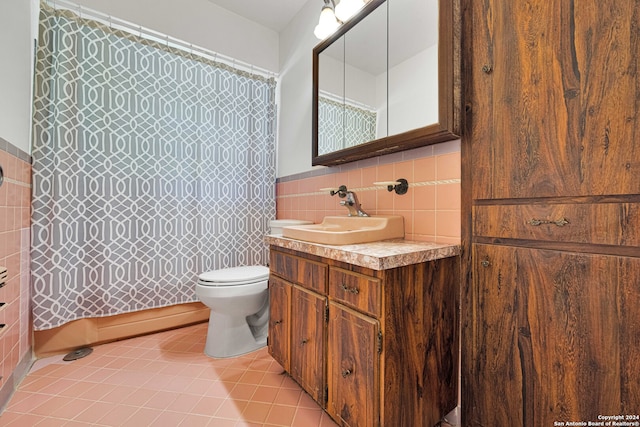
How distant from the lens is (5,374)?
49.8 inches

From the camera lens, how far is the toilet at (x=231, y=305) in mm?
1648

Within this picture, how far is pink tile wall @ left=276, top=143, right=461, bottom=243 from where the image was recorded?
117cm

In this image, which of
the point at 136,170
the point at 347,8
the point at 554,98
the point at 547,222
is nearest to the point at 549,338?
the point at 547,222

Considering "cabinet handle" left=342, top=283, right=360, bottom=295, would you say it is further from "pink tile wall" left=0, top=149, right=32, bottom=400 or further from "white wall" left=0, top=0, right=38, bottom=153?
"white wall" left=0, top=0, right=38, bottom=153

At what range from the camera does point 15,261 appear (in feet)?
4.56

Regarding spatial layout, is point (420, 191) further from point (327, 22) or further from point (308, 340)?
point (327, 22)

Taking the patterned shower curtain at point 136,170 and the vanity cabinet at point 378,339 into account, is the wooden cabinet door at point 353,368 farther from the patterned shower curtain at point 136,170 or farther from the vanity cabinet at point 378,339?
the patterned shower curtain at point 136,170

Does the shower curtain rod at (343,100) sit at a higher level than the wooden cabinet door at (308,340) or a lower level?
higher

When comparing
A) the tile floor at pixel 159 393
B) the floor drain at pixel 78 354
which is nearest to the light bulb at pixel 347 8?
the tile floor at pixel 159 393

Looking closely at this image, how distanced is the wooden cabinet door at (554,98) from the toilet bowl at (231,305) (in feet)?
4.43

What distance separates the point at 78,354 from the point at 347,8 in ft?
8.65

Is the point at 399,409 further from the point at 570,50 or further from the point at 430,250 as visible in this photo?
the point at 570,50

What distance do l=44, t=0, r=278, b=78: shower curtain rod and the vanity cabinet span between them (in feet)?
6.31

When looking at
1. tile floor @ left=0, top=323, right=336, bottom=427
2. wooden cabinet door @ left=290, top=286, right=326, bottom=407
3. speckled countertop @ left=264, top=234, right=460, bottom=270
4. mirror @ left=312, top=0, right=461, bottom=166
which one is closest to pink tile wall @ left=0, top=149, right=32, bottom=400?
tile floor @ left=0, top=323, right=336, bottom=427
